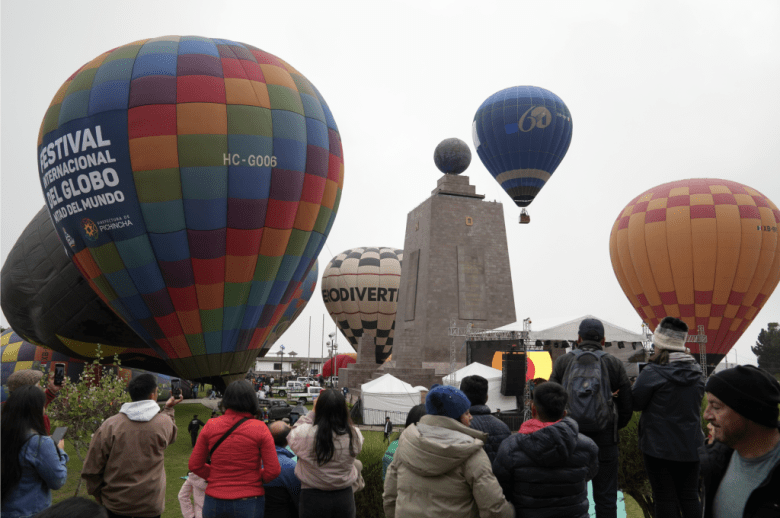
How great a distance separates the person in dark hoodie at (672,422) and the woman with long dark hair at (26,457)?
157 inches

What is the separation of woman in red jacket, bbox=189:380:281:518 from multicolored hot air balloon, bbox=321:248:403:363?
3262cm

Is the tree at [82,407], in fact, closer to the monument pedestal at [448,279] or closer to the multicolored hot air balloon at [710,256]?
the monument pedestal at [448,279]

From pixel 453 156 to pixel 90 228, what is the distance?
22.7 meters

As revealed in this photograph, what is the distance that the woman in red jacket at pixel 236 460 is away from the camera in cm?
→ 396

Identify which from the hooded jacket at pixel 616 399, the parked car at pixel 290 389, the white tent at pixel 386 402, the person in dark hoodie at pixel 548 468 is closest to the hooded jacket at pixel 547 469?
the person in dark hoodie at pixel 548 468

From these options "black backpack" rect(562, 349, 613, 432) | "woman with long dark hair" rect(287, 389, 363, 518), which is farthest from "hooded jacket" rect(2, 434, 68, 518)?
"black backpack" rect(562, 349, 613, 432)

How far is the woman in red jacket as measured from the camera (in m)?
3.96

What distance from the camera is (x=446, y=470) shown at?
3.17 meters

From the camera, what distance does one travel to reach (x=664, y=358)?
4188 millimetres

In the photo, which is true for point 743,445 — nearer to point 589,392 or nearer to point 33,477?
point 589,392

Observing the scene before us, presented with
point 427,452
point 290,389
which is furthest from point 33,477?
point 290,389

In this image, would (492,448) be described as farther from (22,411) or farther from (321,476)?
(22,411)

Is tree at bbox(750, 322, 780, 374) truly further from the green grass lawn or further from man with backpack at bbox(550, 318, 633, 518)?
man with backpack at bbox(550, 318, 633, 518)

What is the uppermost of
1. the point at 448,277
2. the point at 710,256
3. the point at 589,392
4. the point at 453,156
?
the point at 453,156
